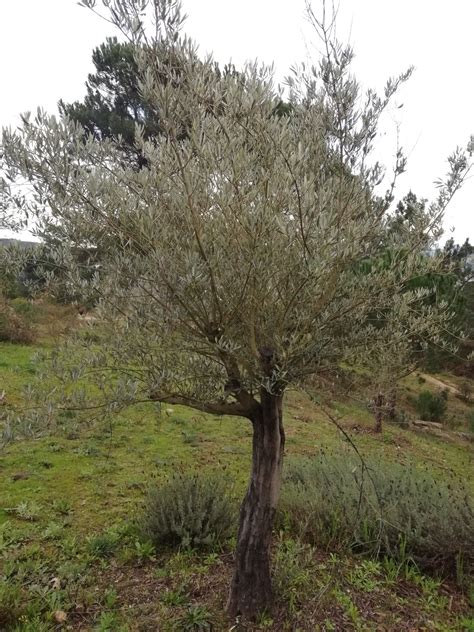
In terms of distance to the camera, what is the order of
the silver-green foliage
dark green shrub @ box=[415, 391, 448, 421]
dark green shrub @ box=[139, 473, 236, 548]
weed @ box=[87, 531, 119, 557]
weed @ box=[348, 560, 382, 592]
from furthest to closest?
dark green shrub @ box=[415, 391, 448, 421] < dark green shrub @ box=[139, 473, 236, 548] < weed @ box=[87, 531, 119, 557] < weed @ box=[348, 560, 382, 592] < the silver-green foliage

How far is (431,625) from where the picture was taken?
153 inches

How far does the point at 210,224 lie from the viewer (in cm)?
285

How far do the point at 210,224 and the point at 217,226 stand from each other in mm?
49

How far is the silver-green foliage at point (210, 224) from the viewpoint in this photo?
261 centimetres

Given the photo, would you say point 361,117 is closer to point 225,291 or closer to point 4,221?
point 225,291

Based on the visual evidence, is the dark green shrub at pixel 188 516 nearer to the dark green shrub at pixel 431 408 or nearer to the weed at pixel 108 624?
the weed at pixel 108 624

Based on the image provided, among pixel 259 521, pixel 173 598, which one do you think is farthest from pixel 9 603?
pixel 259 521

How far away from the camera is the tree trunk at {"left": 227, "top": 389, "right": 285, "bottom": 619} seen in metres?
3.57

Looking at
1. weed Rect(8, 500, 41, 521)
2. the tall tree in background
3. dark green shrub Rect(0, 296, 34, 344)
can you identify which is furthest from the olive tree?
dark green shrub Rect(0, 296, 34, 344)

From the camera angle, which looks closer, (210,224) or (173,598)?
(210,224)

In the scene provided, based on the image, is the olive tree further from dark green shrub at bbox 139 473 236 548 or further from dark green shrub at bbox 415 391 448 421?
dark green shrub at bbox 415 391 448 421

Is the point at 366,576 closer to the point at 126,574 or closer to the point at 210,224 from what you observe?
the point at 126,574

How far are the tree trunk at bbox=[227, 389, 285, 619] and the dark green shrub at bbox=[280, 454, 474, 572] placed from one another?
1.19m

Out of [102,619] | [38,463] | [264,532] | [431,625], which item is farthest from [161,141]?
[38,463]
